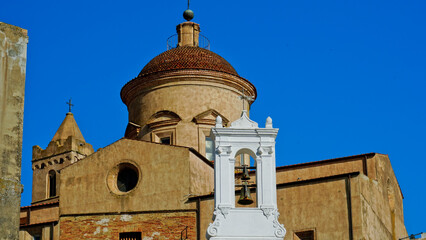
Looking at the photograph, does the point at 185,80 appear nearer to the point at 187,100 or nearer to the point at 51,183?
the point at 187,100

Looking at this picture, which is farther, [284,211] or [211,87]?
[211,87]

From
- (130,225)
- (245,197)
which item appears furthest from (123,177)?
(245,197)

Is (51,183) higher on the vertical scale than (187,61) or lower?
lower

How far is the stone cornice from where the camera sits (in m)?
41.6

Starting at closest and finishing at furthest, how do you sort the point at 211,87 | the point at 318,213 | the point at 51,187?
the point at 318,213 < the point at 211,87 < the point at 51,187

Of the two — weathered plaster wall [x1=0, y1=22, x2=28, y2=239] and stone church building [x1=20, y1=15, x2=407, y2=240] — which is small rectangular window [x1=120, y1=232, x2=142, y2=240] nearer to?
stone church building [x1=20, y1=15, x2=407, y2=240]

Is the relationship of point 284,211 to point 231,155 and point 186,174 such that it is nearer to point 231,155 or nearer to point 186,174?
point 186,174

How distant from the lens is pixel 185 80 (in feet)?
137

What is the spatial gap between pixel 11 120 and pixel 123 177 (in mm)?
22348

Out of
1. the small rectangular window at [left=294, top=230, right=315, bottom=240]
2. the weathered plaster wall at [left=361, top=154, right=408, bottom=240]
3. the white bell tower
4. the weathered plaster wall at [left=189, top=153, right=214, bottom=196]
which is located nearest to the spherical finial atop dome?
the weathered plaster wall at [left=189, top=153, right=214, bottom=196]

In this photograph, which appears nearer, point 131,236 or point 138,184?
point 131,236

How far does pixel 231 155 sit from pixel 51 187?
34.0 metres

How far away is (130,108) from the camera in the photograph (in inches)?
1693

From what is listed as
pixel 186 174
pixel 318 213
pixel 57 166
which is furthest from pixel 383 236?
pixel 57 166
